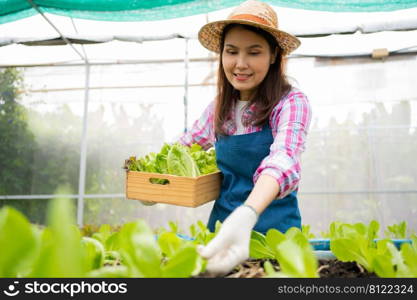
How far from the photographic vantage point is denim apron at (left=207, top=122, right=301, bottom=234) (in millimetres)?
1283

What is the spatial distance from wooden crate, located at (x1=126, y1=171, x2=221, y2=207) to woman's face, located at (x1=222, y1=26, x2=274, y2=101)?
1.23 feet

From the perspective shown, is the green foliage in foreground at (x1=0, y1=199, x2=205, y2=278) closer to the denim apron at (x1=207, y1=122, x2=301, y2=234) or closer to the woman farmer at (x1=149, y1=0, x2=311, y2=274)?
the woman farmer at (x1=149, y1=0, x2=311, y2=274)

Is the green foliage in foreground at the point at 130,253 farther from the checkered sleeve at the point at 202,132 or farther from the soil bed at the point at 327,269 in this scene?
the checkered sleeve at the point at 202,132

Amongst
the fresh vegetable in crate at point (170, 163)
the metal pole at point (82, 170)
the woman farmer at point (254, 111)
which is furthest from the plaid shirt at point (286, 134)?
the metal pole at point (82, 170)

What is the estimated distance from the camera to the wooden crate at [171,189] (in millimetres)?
1076

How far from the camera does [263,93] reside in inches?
51.2

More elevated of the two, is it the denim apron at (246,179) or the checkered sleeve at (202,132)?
the checkered sleeve at (202,132)

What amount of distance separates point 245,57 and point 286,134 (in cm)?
34

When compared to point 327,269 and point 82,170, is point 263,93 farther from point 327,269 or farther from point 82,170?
point 82,170

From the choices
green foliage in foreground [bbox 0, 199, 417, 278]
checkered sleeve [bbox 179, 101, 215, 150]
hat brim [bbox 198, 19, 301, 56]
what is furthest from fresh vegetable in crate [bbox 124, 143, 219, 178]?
green foliage in foreground [bbox 0, 199, 417, 278]

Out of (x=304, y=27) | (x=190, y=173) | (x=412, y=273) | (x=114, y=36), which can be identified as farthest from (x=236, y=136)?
(x=114, y=36)

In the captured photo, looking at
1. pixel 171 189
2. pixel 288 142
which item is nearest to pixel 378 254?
pixel 288 142

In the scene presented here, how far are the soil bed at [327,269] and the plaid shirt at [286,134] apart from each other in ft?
0.81

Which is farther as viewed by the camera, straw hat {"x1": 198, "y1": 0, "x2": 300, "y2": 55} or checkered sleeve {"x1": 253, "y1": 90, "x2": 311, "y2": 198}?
straw hat {"x1": 198, "y1": 0, "x2": 300, "y2": 55}
